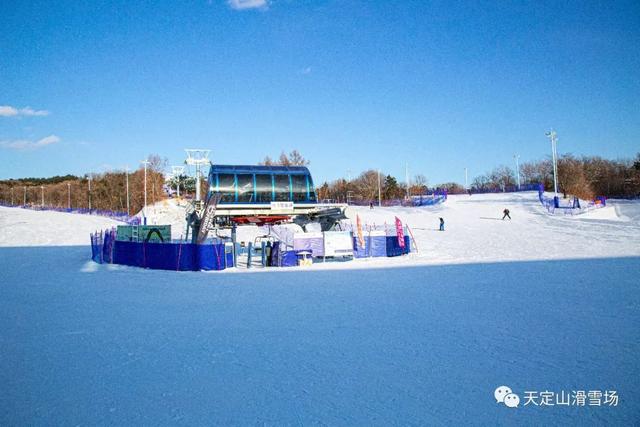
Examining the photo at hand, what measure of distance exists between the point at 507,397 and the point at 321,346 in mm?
2856

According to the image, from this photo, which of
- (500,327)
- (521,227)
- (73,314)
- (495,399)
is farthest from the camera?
(521,227)

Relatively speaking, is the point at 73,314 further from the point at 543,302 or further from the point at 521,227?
the point at 521,227

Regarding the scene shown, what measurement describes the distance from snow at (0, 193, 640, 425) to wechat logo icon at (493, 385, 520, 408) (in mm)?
119

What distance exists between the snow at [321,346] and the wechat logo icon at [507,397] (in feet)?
0.39

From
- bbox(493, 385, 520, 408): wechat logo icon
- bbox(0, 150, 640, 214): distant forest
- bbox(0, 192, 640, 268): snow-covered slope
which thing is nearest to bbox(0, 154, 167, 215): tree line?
bbox(0, 150, 640, 214): distant forest

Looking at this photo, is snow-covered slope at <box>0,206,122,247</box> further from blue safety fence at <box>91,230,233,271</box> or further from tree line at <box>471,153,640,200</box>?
tree line at <box>471,153,640,200</box>

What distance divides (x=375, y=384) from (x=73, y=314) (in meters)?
7.59

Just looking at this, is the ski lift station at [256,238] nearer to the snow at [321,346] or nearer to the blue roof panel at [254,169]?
the blue roof panel at [254,169]

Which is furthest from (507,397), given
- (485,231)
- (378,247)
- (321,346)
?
(485,231)

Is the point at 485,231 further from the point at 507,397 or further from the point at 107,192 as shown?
the point at 107,192

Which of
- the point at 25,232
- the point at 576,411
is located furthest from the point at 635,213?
the point at 25,232

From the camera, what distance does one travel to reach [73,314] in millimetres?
9188

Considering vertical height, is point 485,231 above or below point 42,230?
below

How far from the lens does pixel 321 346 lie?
6.48m
